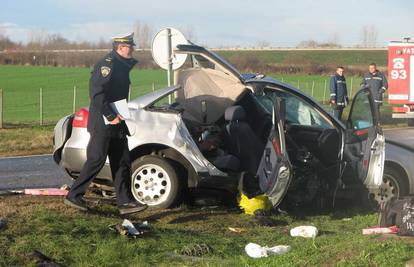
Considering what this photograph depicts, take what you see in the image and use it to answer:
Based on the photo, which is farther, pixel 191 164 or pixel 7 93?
pixel 7 93

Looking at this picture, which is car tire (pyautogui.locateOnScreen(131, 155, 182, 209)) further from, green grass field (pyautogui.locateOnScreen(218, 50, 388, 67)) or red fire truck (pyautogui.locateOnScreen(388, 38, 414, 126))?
green grass field (pyautogui.locateOnScreen(218, 50, 388, 67))

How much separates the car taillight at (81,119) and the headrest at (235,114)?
163 cm

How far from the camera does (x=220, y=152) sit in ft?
24.5

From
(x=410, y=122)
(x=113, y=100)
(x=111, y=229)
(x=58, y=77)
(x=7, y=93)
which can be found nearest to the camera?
(x=111, y=229)

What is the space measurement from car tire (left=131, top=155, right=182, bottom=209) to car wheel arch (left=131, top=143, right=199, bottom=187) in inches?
3.7

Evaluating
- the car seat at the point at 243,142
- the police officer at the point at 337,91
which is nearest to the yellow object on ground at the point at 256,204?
the car seat at the point at 243,142

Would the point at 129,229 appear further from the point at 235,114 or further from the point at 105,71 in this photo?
the point at 235,114

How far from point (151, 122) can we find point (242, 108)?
1.11 meters

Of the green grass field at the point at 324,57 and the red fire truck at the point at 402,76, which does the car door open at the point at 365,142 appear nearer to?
the red fire truck at the point at 402,76

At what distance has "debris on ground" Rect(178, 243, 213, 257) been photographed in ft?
17.4

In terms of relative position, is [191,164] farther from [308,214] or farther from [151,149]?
[308,214]

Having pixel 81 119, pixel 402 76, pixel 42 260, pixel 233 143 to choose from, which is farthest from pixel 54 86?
pixel 42 260

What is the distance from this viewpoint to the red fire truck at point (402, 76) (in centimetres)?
2000

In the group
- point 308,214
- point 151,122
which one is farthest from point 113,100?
point 308,214
